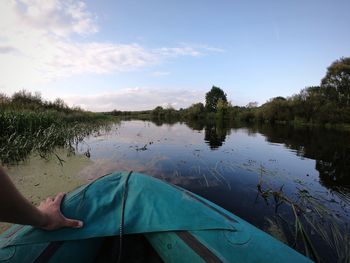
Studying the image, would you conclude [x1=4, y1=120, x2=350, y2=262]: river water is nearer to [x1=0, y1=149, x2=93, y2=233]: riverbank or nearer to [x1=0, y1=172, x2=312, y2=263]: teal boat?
[x1=0, y1=149, x2=93, y2=233]: riverbank

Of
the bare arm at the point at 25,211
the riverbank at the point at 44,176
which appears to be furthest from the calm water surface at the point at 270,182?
the bare arm at the point at 25,211

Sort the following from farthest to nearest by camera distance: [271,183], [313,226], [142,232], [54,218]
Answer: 1. [271,183]
2. [313,226]
3. [142,232]
4. [54,218]

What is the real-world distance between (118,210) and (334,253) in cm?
299

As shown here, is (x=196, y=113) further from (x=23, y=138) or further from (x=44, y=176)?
(x=44, y=176)

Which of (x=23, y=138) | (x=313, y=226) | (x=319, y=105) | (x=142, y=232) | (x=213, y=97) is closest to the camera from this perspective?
(x=142, y=232)

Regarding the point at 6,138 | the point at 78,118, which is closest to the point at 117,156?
the point at 6,138

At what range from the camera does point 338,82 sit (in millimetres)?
30500

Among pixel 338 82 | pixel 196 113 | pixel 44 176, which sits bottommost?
pixel 44 176

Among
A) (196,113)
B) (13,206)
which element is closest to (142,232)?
(13,206)

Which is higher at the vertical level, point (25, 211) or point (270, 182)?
point (25, 211)

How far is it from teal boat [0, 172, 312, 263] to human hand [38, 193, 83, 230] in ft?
0.20

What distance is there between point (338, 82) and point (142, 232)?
3810 centimetres

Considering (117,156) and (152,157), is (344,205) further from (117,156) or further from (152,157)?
(117,156)

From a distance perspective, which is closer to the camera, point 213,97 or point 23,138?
point 23,138
